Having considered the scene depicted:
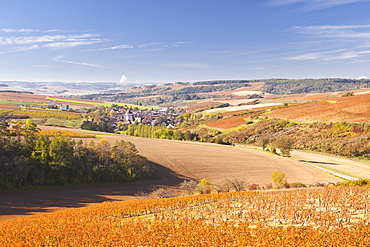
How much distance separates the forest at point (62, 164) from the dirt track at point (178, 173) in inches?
96.0

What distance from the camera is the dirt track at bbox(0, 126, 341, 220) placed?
132 feet

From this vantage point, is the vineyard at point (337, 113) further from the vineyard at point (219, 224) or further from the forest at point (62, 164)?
the vineyard at point (219, 224)

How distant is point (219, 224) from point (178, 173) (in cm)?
3733

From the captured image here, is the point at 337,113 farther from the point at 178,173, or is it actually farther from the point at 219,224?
the point at 219,224

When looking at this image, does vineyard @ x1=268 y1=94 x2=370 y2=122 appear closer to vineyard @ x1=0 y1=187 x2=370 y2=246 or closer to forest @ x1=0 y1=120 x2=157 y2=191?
forest @ x1=0 y1=120 x2=157 y2=191

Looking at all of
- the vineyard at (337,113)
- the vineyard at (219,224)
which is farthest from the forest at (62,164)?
the vineyard at (337,113)

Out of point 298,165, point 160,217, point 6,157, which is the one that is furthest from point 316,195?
point 6,157

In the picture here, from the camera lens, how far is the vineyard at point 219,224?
60.8 feet

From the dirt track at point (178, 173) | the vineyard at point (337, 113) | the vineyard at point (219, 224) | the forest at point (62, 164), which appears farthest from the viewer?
the vineyard at point (337, 113)

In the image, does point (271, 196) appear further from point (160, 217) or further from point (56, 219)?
point (56, 219)

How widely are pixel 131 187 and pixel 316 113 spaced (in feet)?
298

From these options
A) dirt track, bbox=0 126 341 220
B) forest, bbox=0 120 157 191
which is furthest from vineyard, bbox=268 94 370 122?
forest, bbox=0 120 157 191

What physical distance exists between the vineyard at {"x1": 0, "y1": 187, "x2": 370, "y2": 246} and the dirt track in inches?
489

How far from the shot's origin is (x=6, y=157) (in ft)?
153
